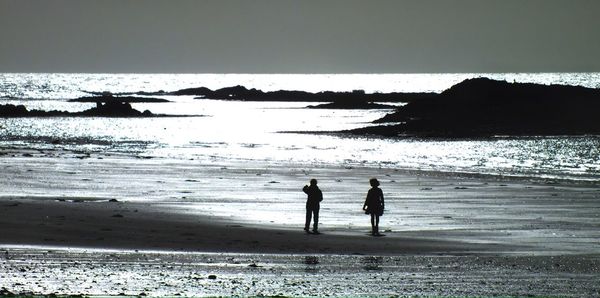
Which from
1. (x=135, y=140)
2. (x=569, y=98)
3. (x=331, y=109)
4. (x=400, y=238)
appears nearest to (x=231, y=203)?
(x=400, y=238)

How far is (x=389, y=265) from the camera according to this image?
725 inches

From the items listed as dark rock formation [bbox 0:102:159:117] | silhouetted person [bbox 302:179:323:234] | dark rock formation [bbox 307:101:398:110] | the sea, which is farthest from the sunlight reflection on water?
dark rock formation [bbox 307:101:398:110]

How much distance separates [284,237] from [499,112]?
206 ft

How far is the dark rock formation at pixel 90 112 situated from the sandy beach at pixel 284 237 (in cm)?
6823

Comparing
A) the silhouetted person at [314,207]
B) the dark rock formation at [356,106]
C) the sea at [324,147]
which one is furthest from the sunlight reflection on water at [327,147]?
the dark rock formation at [356,106]

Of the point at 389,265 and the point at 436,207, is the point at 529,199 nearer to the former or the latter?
the point at 436,207

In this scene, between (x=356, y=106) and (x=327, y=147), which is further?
(x=356, y=106)

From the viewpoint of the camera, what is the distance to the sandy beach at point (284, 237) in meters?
15.9

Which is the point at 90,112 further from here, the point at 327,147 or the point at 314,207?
the point at 314,207

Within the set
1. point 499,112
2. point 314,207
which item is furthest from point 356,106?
point 314,207

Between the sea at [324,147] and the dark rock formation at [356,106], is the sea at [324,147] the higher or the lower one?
Answer: the lower one

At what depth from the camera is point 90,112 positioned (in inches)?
4471

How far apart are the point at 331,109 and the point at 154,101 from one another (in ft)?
134

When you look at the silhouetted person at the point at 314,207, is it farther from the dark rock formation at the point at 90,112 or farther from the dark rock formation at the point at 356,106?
the dark rock formation at the point at 356,106
